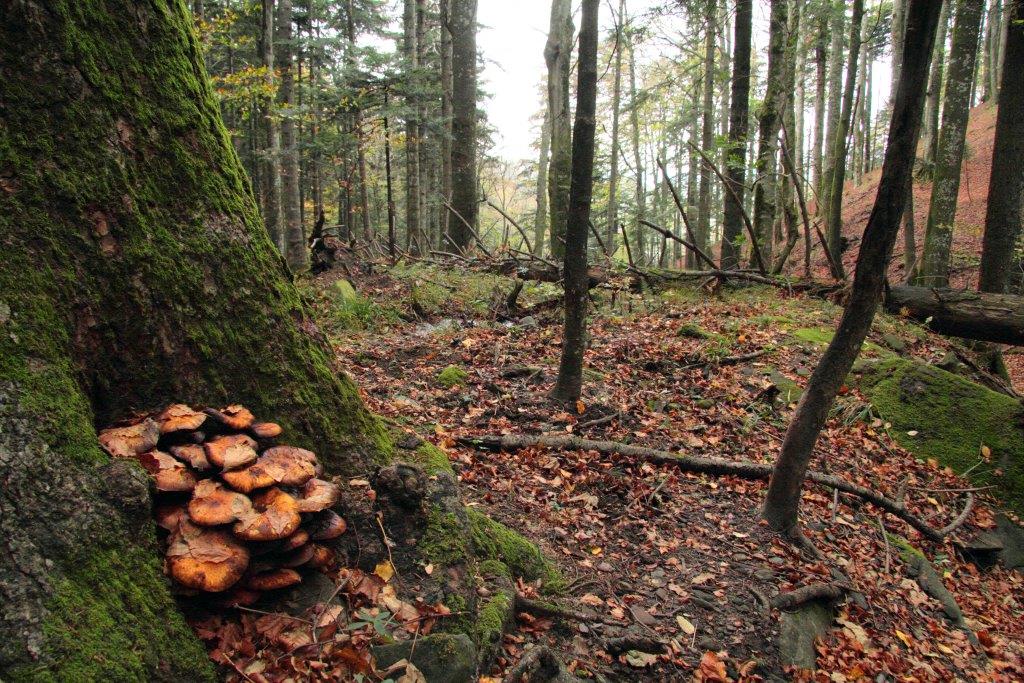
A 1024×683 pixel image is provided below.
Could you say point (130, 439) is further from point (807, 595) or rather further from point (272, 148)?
point (272, 148)

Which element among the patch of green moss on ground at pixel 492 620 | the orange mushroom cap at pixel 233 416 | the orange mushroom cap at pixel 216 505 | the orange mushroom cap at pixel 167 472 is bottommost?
the patch of green moss on ground at pixel 492 620

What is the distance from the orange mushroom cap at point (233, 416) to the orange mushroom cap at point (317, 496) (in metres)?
0.39

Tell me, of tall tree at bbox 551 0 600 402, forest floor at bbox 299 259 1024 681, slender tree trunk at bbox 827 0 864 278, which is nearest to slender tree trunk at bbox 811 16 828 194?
slender tree trunk at bbox 827 0 864 278

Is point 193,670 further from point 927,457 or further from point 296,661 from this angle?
point 927,457

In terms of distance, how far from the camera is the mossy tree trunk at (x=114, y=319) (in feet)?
5.41

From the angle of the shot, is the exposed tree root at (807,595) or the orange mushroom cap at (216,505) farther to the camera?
the exposed tree root at (807,595)

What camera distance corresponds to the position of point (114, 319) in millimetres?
2254

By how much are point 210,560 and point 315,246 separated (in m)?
9.72

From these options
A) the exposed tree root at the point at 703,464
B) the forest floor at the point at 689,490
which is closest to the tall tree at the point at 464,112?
the forest floor at the point at 689,490

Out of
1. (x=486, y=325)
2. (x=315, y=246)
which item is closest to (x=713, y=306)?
(x=486, y=325)

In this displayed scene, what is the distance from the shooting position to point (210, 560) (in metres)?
1.88

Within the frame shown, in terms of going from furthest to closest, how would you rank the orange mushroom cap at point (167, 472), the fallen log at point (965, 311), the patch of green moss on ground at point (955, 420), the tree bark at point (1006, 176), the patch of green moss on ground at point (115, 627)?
the tree bark at point (1006, 176), the fallen log at point (965, 311), the patch of green moss on ground at point (955, 420), the orange mushroom cap at point (167, 472), the patch of green moss on ground at point (115, 627)

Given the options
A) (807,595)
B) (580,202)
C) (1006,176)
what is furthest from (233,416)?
(1006,176)

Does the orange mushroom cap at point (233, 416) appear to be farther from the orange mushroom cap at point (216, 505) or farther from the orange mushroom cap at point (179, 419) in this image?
the orange mushroom cap at point (216, 505)
